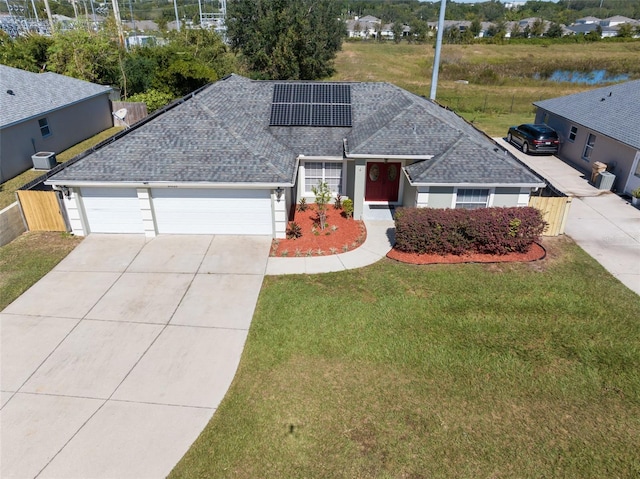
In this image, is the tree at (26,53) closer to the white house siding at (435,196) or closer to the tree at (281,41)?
the tree at (281,41)

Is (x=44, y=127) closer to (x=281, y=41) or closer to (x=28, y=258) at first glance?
(x=28, y=258)

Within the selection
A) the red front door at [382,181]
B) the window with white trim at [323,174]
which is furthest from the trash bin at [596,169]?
the window with white trim at [323,174]

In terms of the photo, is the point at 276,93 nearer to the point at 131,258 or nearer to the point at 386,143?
the point at 386,143

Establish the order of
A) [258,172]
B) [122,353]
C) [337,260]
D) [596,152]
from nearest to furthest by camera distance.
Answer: [122,353] < [337,260] < [258,172] < [596,152]

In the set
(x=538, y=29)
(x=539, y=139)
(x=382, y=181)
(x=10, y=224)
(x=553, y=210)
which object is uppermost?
(x=538, y=29)

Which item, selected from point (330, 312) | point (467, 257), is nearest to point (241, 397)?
point (330, 312)

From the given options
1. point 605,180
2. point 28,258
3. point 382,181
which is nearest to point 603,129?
point 605,180
